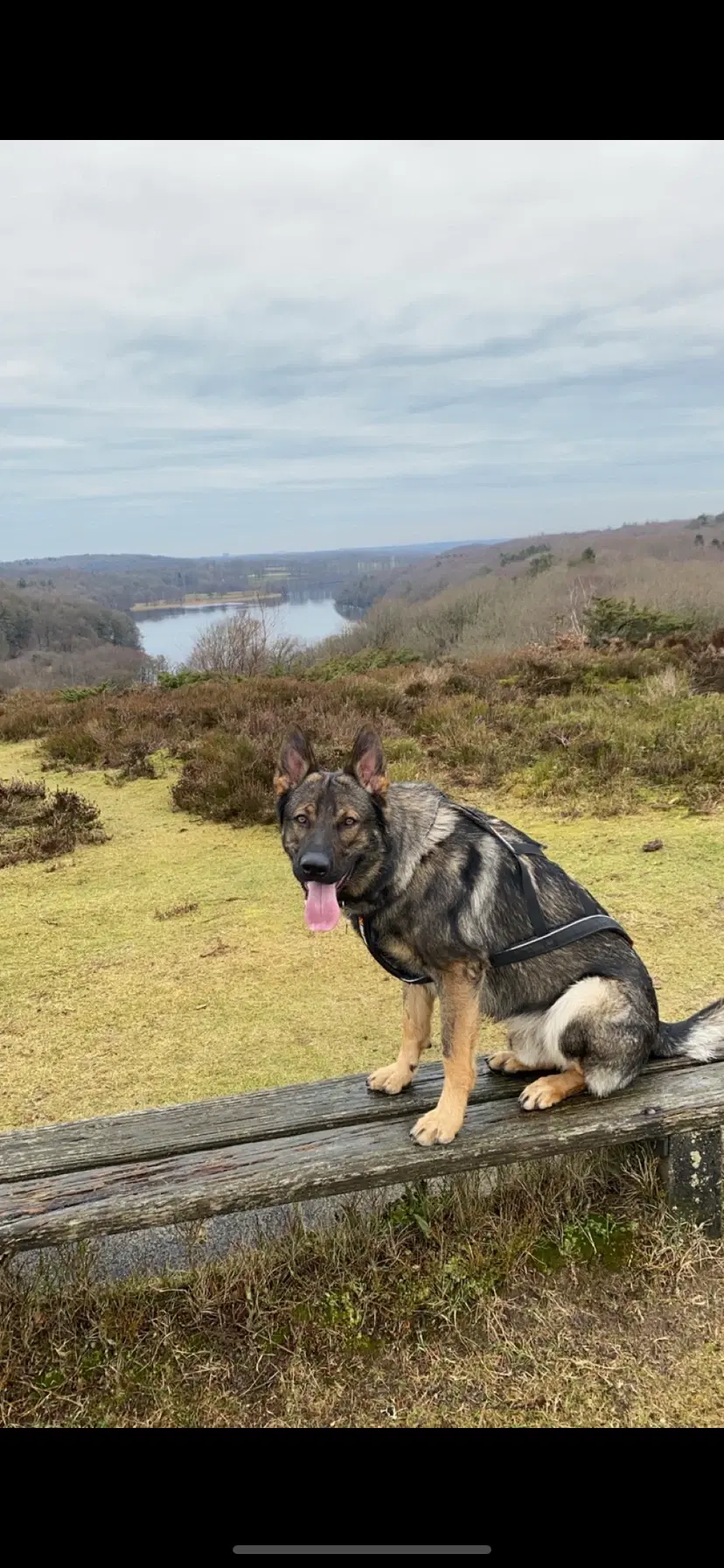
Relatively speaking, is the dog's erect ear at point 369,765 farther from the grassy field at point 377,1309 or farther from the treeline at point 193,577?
the treeline at point 193,577

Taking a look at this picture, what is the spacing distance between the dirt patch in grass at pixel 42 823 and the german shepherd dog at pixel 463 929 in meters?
5.65

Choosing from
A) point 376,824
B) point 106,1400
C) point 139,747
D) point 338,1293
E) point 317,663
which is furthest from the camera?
point 317,663

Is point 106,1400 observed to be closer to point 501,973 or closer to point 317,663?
point 501,973

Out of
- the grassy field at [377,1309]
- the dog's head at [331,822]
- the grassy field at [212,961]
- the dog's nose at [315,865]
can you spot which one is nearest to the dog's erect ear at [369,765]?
the dog's head at [331,822]

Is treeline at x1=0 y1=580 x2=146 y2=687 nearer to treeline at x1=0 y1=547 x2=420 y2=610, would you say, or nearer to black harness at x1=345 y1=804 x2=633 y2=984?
treeline at x1=0 y1=547 x2=420 y2=610

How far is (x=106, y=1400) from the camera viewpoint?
2342mm

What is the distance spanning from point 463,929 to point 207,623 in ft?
83.4

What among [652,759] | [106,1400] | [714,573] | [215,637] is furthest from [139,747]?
[714,573]

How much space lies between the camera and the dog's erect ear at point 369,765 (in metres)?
2.83

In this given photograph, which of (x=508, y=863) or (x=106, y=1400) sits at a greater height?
(x=508, y=863)

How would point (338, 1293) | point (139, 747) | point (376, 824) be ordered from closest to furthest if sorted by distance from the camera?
point (338, 1293)
point (376, 824)
point (139, 747)

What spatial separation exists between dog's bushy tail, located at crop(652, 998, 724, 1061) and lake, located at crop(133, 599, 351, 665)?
2170cm
